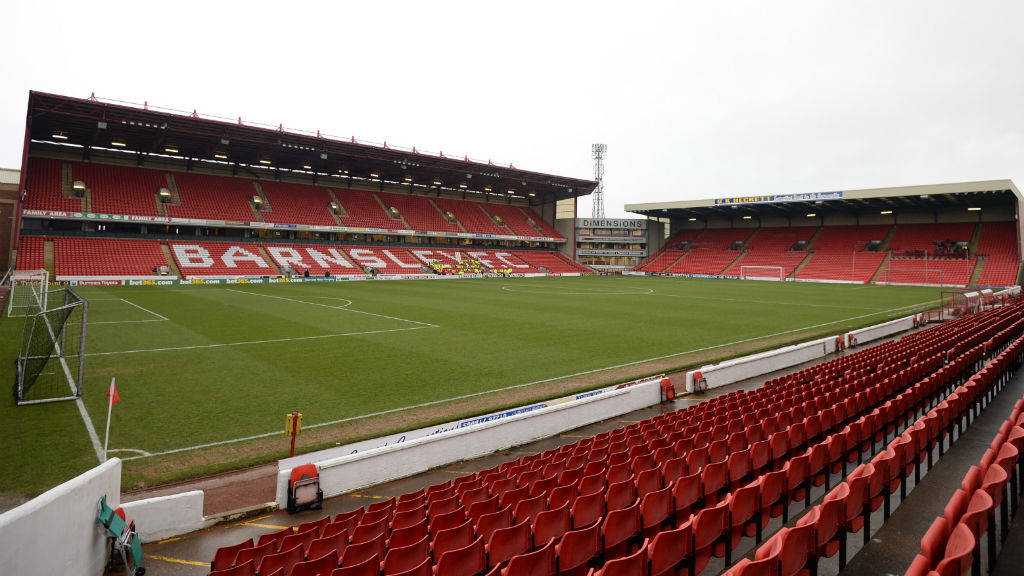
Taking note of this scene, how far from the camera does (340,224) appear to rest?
177ft

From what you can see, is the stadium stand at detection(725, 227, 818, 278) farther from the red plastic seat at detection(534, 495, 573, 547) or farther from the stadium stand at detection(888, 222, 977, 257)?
the red plastic seat at detection(534, 495, 573, 547)

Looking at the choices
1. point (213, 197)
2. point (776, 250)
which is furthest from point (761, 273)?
point (213, 197)

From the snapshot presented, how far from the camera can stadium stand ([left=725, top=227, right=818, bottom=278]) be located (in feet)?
197

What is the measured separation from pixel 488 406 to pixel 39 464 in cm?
714

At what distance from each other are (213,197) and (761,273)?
62.1m

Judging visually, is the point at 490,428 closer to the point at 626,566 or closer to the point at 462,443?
the point at 462,443

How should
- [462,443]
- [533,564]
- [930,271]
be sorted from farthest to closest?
[930,271], [462,443], [533,564]

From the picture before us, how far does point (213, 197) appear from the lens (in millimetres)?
49688

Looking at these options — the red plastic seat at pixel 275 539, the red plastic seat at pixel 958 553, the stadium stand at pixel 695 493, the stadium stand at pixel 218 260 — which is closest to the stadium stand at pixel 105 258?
the stadium stand at pixel 218 260

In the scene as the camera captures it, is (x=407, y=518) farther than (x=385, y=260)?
No

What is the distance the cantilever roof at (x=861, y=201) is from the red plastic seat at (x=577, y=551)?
55.8 metres

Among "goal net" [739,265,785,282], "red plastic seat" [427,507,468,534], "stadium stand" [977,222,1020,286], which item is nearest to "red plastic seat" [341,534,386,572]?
"red plastic seat" [427,507,468,534]

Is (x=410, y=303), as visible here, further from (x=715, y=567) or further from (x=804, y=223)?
(x=804, y=223)

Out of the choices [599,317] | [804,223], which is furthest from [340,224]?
[804,223]
